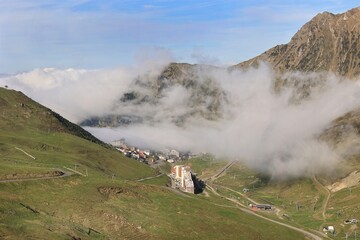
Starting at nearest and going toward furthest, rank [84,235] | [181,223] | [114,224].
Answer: [84,235], [114,224], [181,223]

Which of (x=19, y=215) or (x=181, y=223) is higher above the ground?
(x=19, y=215)

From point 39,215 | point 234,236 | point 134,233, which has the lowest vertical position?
point 234,236

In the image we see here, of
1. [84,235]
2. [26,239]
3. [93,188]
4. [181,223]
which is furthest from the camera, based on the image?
[93,188]

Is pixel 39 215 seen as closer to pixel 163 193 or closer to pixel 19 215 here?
pixel 19 215

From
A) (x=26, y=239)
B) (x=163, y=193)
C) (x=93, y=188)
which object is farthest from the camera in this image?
(x=163, y=193)

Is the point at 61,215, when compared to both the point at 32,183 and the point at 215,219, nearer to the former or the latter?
the point at 32,183

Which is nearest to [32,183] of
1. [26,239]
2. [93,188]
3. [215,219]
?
[93,188]

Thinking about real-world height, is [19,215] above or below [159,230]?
above

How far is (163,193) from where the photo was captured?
147 metres

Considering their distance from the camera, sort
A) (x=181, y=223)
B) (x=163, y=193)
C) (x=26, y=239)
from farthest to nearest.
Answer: (x=163, y=193) < (x=181, y=223) < (x=26, y=239)

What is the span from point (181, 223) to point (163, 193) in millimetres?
27180

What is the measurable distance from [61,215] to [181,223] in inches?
1270

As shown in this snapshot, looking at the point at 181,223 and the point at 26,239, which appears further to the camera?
the point at 181,223

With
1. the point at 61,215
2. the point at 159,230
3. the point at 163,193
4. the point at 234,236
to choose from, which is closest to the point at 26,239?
the point at 61,215
